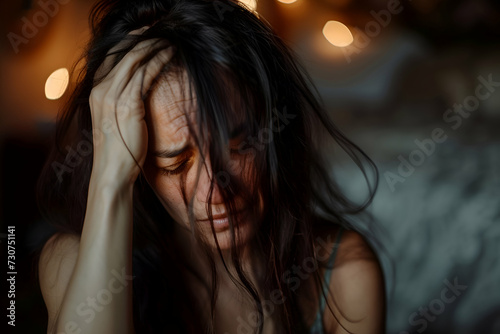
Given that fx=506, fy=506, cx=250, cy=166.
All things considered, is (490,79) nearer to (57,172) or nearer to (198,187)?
(198,187)

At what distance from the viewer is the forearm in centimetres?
57

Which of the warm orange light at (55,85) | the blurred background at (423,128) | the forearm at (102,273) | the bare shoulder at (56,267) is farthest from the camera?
the blurred background at (423,128)

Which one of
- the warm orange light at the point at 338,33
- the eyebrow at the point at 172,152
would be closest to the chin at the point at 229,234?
the eyebrow at the point at 172,152

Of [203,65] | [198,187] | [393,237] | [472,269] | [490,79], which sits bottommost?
[472,269]

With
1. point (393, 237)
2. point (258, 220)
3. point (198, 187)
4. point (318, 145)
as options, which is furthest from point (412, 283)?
point (198, 187)

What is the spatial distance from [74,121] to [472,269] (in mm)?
847

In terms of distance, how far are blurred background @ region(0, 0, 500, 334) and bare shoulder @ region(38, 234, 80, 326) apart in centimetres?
59

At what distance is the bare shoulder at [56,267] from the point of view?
0.72 m

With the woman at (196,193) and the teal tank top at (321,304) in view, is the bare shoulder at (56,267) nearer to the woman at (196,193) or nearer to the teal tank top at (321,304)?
the woman at (196,193)

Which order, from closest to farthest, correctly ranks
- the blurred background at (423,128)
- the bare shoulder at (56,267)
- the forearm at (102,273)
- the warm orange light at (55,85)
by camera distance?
the forearm at (102,273), the bare shoulder at (56,267), the warm orange light at (55,85), the blurred background at (423,128)

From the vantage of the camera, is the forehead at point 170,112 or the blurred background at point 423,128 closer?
the forehead at point 170,112

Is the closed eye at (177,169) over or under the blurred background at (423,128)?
over

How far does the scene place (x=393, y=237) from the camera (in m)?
1.10

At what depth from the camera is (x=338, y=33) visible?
1.11 metres
